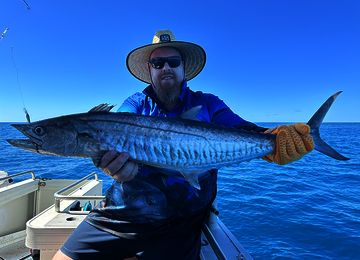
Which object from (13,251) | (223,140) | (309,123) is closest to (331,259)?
(309,123)

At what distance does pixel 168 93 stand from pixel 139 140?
1.07m

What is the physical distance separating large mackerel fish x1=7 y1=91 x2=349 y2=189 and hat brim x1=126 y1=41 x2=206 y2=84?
5.18 feet

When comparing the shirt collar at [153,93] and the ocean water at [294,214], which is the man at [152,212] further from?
the ocean water at [294,214]

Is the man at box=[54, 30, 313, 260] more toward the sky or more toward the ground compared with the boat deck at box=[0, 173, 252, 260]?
more toward the sky

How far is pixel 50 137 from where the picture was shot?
2.02 meters

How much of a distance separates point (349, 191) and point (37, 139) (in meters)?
13.8

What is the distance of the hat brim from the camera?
3.23 m

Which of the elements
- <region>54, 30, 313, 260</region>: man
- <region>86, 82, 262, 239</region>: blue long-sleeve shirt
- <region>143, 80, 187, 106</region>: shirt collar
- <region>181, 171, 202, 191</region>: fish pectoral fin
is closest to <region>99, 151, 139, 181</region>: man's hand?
<region>54, 30, 313, 260</region>: man

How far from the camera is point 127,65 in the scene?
372 centimetres

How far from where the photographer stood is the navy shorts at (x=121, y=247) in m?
2.29

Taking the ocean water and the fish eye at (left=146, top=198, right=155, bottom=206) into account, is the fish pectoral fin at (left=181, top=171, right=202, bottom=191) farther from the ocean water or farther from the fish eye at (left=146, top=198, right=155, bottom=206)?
the ocean water

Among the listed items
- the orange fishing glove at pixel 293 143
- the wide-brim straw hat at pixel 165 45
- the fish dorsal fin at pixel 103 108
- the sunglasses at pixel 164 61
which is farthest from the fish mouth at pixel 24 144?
the orange fishing glove at pixel 293 143

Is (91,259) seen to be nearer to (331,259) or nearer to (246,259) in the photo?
(246,259)

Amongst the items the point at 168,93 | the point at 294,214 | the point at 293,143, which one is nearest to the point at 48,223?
the point at 168,93
